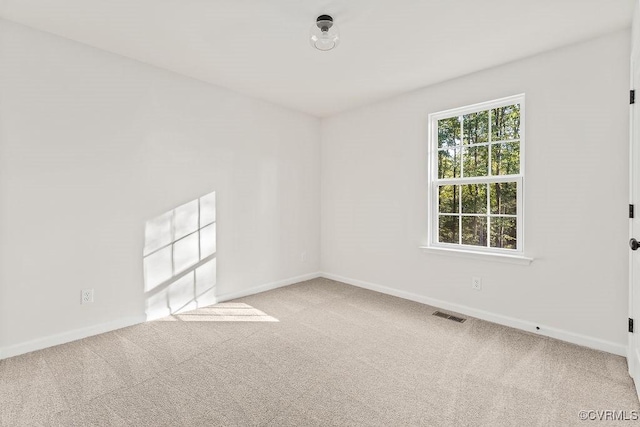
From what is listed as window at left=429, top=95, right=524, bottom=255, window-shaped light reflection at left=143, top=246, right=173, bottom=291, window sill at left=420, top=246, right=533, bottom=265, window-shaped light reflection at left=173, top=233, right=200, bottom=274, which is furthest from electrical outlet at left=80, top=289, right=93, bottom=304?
window at left=429, top=95, right=524, bottom=255

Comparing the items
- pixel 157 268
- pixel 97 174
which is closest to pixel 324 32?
pixel 97 174

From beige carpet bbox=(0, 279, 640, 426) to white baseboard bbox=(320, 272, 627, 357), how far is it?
0.10m

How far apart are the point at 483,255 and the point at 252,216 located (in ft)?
8.78

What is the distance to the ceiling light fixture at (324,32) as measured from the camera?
2.24m

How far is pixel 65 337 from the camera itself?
8.45 feet

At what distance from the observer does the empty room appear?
78.4 inches

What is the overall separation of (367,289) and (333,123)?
8.05 ft

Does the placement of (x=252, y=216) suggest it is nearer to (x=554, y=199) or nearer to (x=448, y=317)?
(x=448, y=317)

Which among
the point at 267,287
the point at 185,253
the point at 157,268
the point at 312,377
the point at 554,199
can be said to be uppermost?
the point at 554,199

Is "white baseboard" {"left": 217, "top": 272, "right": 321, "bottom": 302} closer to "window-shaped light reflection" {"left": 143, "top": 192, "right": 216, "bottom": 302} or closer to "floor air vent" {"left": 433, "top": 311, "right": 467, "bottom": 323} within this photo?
"window-shaped light reflection" {"left": 143, "top": 192, "right": 216, "bottom": 302}

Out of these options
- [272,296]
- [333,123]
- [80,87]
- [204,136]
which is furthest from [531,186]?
[80,87]

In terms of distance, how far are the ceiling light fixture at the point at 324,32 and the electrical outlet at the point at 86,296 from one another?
280 centimetres

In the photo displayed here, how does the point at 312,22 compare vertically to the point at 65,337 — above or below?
above

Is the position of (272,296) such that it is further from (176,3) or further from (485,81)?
(485,81)
